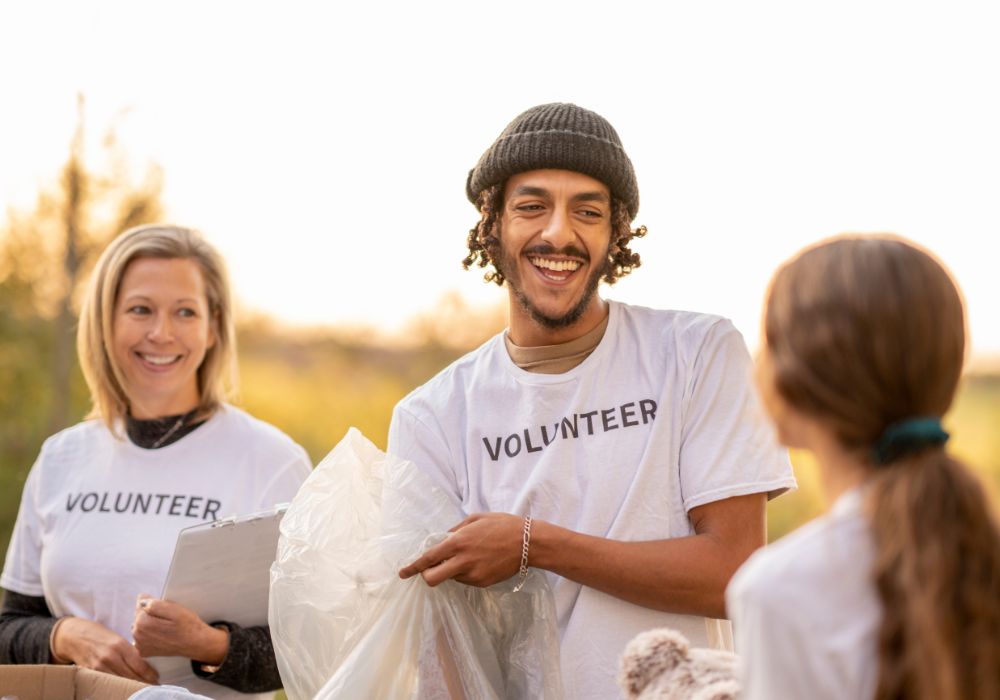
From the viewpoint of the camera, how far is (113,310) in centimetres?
286

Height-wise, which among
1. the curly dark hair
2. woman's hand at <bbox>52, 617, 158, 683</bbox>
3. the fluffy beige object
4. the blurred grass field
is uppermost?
the blurred grass field

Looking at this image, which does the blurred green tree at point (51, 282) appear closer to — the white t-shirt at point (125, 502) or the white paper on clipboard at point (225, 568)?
the white t-shirt at point (125, 502)

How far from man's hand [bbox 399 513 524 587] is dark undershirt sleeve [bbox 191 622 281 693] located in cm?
62

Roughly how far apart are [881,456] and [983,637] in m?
0.20

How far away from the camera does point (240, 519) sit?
2328 millimetres

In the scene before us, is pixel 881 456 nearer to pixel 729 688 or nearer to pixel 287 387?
pixel 729 688

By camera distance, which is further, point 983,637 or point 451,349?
point 451,349

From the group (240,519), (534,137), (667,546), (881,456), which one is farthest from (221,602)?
(881,456)

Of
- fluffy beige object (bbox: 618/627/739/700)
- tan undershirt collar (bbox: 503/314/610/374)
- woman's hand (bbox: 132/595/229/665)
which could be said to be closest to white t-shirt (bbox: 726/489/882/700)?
fluffy beige object (bbox: 618/627/739/700)

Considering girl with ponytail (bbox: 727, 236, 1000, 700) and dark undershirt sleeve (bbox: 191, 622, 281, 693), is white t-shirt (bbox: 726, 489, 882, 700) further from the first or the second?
dark undershirt sleeve (bbox: 191, 622, 281, 693)

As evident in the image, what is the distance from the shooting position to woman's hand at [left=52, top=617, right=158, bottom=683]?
97.8 inches

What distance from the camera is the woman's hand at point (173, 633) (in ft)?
7.69

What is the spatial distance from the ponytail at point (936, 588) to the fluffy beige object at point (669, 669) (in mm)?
434

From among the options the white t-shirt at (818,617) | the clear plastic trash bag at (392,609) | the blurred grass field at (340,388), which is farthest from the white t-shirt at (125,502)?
the blurred grass field at (340,388)
